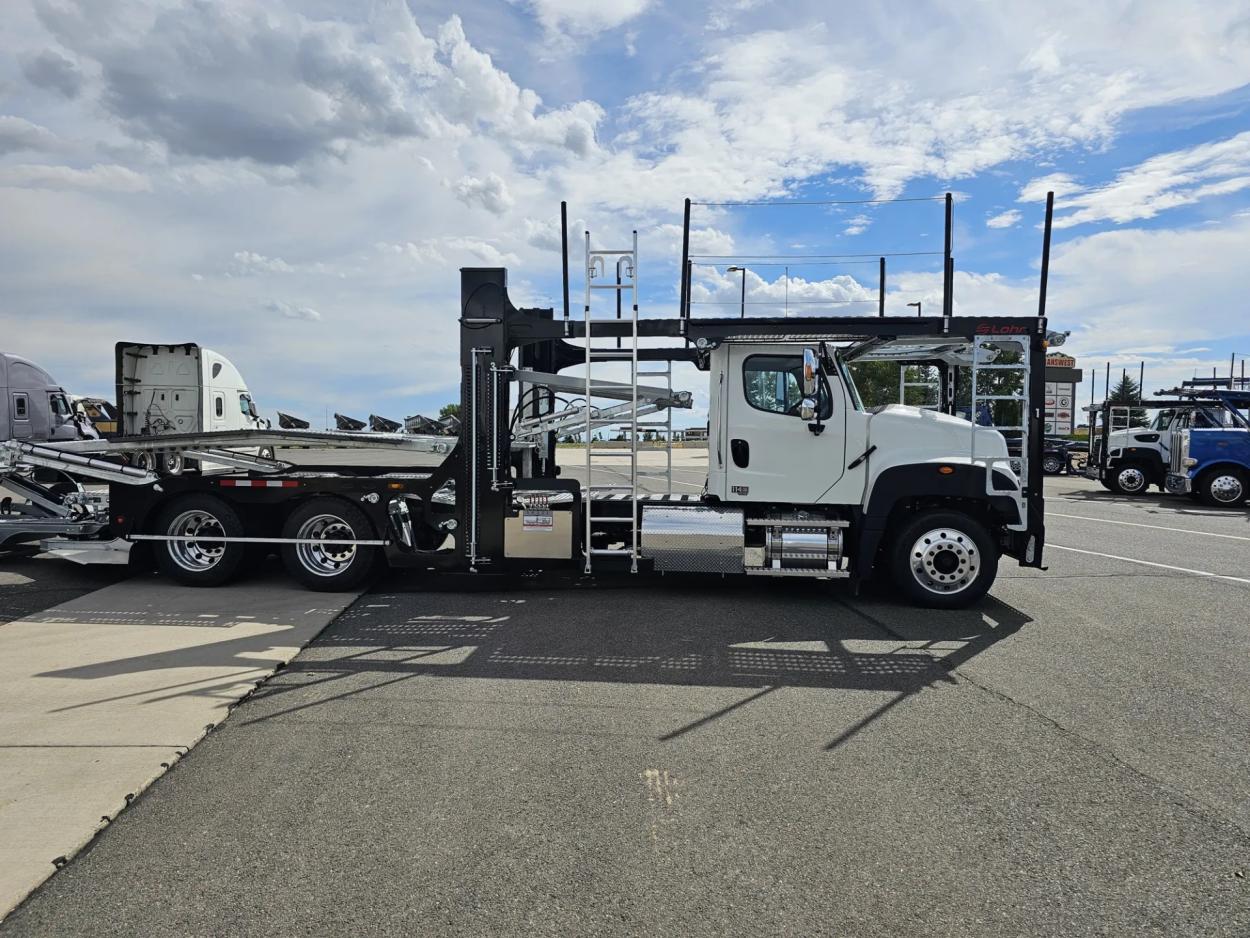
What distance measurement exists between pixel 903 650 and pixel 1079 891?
131 inches

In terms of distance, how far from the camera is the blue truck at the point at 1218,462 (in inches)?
751

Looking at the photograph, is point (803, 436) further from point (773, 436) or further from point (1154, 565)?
point (1154, 565)

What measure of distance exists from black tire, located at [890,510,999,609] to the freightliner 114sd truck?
2 centimetres

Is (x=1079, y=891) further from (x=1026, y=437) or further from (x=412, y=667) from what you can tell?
(x=1026, y=437)

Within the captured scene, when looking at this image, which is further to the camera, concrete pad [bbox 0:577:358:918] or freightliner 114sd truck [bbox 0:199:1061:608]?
freightliner 114sd truck [bbox 0:199:1061:608]

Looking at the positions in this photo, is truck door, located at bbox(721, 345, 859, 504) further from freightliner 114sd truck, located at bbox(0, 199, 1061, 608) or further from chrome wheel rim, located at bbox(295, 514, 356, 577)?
chrome wheel rim, located at bbox(295, 514, 356, 577)

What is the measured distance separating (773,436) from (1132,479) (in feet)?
60.4

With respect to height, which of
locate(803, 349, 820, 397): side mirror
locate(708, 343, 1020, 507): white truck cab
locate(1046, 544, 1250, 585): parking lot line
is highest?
locate(803, 349, 820, 397): side mirror

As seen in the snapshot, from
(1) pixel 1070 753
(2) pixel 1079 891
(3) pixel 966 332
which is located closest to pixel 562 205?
(3) pixel 966 332

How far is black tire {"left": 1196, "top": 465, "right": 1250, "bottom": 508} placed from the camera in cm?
1903

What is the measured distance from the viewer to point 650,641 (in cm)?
661

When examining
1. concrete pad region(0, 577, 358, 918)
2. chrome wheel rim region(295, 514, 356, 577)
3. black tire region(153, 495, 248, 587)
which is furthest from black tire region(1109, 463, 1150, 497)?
black tire region(153, 495, 248, 587)

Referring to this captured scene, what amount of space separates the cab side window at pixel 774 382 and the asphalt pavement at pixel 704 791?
2.19 meters

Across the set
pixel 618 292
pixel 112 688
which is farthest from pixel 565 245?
pixel 112 688
